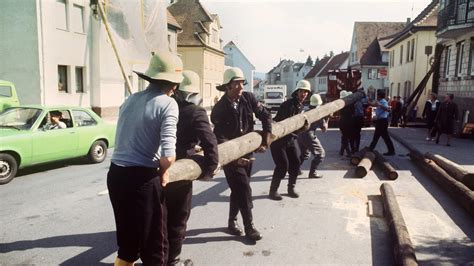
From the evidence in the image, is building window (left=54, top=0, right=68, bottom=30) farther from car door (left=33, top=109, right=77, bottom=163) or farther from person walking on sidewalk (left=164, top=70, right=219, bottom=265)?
person walking on sidewalk (left=164, top=70, right=219, bottom=265)

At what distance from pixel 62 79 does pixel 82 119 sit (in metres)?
11.7

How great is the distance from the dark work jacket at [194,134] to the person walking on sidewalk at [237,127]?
3.09 ft

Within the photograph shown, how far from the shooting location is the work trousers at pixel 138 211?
2895 millimetres

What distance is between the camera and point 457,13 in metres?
17.2

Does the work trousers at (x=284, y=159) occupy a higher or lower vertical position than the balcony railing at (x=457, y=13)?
lower

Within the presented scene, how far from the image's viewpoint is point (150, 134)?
9.61 feet

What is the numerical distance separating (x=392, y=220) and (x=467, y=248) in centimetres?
86

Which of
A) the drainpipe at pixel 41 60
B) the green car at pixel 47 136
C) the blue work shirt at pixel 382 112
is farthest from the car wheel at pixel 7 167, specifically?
the drainpipe at pixel 41 60

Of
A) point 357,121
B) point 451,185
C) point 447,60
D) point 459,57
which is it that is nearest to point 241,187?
point 451,185

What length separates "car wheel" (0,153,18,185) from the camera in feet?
22.9

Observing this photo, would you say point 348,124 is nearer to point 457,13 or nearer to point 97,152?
point 97,152

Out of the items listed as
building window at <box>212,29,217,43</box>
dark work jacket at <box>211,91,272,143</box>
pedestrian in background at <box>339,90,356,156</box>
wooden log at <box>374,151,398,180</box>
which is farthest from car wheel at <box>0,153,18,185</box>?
building window at <box>212,29,217,43</box>

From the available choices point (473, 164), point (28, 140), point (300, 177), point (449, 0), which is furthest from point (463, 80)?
point (28, 140)

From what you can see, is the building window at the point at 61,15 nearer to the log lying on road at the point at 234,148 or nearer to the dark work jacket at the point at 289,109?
the log lying on road at the point at 234,148
